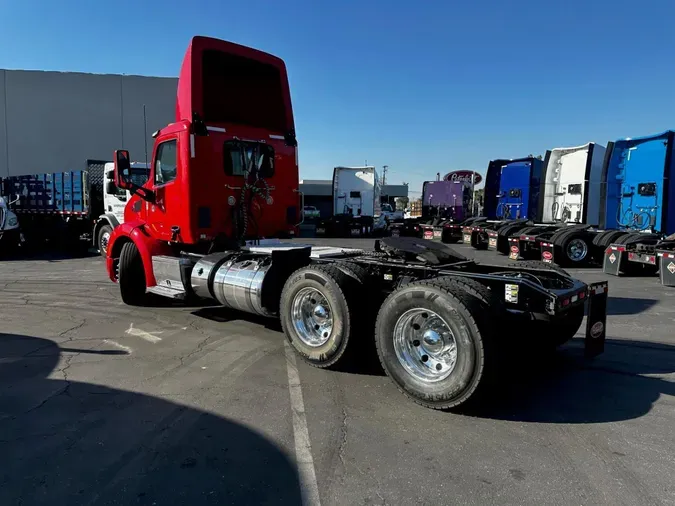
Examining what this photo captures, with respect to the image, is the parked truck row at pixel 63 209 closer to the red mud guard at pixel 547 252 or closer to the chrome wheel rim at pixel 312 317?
the chrome wheel rim at pixel 312 317

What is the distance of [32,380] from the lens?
16.0ft

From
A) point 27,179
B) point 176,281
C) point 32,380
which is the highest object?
point 27,179

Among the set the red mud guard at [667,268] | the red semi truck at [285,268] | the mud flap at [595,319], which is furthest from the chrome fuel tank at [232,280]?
the red mud guard at [667,268]

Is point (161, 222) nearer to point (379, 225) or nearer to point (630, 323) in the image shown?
point (630, 323)

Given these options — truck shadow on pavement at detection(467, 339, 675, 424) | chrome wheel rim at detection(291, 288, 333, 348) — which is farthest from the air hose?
truck shadow on pavement at detection(467, 339, 675, 424)

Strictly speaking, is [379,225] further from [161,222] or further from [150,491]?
[150,491]

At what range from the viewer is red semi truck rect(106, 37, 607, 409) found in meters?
4.17

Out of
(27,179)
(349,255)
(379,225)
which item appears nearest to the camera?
(349,255)

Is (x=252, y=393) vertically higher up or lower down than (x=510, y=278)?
lower down

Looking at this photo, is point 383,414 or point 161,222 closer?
point 383,414

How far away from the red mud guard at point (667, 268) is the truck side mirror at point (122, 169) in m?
10.2

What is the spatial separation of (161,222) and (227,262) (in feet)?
5.61

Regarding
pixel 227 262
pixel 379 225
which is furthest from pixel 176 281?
pixel 379 225

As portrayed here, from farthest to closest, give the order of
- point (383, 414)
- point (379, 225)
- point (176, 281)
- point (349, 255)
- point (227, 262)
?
1. point (379, 225)
2. point (176, 281)
3. point (227, 262)
4. point (349, 255)
5. point (383, 414)
